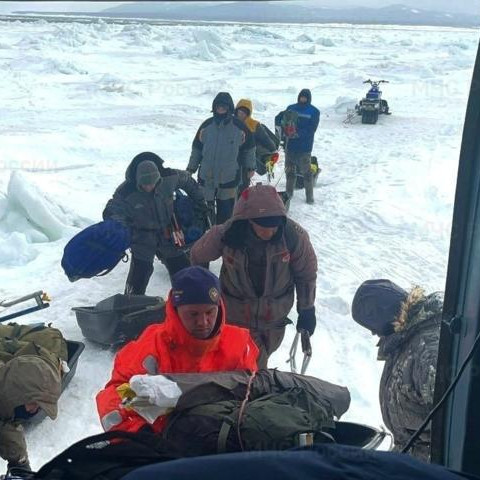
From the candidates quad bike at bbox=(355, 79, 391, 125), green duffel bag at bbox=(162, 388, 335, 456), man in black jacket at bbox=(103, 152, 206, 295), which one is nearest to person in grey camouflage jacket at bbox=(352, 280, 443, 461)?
green duffel bag at bbox=(162, 388, 335, 456)

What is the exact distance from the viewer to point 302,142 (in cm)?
795

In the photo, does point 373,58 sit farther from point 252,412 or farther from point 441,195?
point 252,412

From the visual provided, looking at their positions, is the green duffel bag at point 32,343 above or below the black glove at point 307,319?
below

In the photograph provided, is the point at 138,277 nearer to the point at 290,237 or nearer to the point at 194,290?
the point at 290,237

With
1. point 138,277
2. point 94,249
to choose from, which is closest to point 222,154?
point 138,277

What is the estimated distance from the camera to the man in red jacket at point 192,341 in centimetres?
246

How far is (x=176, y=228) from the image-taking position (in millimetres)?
4848

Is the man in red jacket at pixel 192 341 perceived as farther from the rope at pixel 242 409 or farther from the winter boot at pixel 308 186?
the winter boot at pixel 308 186

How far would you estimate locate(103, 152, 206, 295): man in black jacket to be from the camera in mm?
4504

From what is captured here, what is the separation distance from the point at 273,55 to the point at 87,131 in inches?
1001

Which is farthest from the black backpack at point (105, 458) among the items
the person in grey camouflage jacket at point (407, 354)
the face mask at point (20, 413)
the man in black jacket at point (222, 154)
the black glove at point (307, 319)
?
the man in black jacket at point (222, 154)

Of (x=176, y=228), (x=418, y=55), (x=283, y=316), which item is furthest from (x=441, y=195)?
(x=418, y=55)

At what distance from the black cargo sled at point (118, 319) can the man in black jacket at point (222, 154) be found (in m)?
1.89

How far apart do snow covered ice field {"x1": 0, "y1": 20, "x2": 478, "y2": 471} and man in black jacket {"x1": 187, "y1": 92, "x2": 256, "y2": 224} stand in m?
0.99
